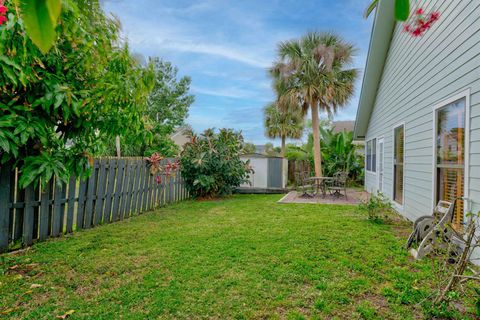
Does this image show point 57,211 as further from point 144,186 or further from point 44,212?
point 144,186

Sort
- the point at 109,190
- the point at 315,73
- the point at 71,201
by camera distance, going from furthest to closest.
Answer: the point at 315,73, the point at 109,190, the point at 71,201

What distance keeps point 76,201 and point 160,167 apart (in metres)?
2.83

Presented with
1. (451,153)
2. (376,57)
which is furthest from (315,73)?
(451,153)

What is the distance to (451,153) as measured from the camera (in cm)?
443

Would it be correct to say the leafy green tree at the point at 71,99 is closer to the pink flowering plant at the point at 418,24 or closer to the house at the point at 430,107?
the pink flowering plant at the point at 418,24

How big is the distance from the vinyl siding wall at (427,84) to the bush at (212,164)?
15.1 feet

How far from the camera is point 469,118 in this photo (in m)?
3.77

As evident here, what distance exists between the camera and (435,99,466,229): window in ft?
13.5

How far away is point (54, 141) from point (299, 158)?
12.0m

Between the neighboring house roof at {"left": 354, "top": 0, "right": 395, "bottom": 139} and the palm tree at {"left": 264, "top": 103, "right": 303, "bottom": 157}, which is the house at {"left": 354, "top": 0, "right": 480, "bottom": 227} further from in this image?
the palm tree at {"left": 264, "top": 103, "right": 303, "bottom": 157}

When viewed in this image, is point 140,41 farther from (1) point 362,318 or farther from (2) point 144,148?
(2) point 144,148

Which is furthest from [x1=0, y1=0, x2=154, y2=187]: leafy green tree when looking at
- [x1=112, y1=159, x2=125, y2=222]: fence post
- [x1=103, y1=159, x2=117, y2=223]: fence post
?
[x1=112, y1=159, x2=125, y2=222]: fence post

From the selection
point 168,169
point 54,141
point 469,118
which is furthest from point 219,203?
point 469,118

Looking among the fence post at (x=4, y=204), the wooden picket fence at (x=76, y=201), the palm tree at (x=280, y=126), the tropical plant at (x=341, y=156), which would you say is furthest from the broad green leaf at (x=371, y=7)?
the palm tree at (x=280, y=126)
